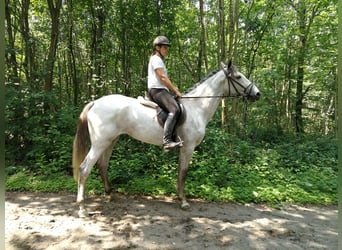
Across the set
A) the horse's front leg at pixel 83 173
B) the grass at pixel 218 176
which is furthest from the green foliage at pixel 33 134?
the horse's front leg at pixel 83 173

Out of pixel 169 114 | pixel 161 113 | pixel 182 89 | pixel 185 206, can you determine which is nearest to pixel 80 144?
pixel 161 113

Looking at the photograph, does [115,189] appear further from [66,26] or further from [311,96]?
[311,96]

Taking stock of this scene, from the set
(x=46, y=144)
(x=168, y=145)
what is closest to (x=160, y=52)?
(x=168, y=145)

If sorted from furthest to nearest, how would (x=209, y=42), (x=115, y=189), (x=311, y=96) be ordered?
(x=311, y=96), (x=209, y=42), (x=115, y=189)

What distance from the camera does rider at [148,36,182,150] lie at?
399 centimetres

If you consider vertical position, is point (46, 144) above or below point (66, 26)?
below

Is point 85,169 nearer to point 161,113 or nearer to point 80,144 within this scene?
point 80,144

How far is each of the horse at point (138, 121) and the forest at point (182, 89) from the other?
0.91m

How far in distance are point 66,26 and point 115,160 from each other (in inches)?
266

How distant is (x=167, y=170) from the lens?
223 inches

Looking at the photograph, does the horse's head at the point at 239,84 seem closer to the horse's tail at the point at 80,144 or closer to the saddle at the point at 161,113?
the saddle at the point at 161,113

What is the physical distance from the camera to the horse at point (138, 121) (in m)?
4.05

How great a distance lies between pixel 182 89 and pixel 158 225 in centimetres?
690

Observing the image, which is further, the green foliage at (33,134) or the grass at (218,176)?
the green foliage at (33,134)
